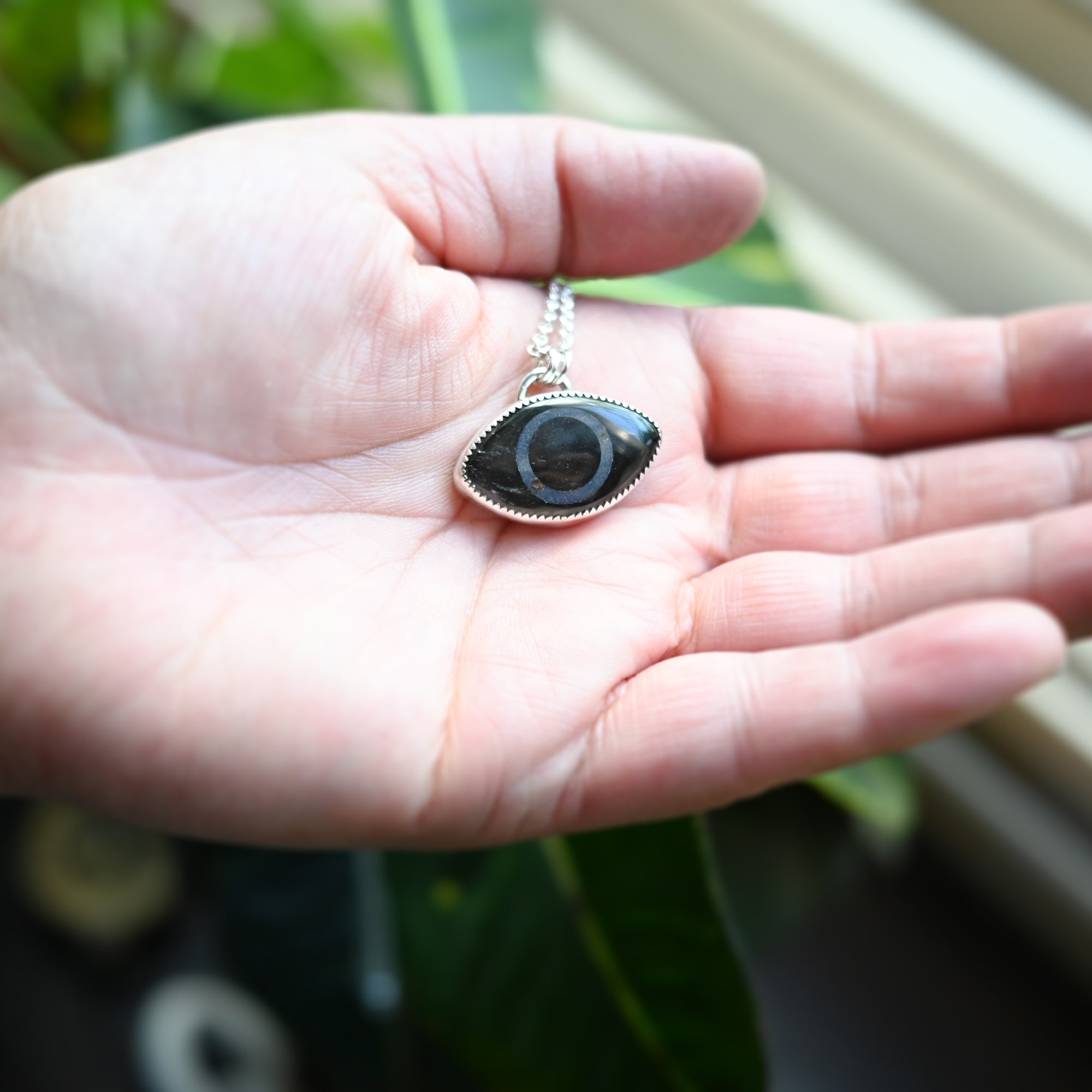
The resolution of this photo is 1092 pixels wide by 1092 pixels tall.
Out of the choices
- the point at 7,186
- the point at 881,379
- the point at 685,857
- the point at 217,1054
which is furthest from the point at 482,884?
the point at 7,186

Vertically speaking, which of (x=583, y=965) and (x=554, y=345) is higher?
(x=554, y=345)

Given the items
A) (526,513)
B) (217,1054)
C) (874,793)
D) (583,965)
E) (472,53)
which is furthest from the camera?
(217,1054)

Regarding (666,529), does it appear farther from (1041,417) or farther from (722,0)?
(722,0)

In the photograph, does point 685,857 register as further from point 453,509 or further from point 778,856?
point 453,509

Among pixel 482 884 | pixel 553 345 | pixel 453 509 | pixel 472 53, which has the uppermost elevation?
pixel 472 53

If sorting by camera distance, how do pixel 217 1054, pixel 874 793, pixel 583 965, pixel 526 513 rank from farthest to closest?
pixel 217 1054, pixel 874 793, pixel 583 965, pixel 526 513

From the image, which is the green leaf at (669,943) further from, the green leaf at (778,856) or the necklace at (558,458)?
the necklace at (558,458)

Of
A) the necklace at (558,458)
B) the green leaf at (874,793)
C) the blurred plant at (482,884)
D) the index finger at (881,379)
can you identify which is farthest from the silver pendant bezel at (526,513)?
the green leaf at (874,793)
